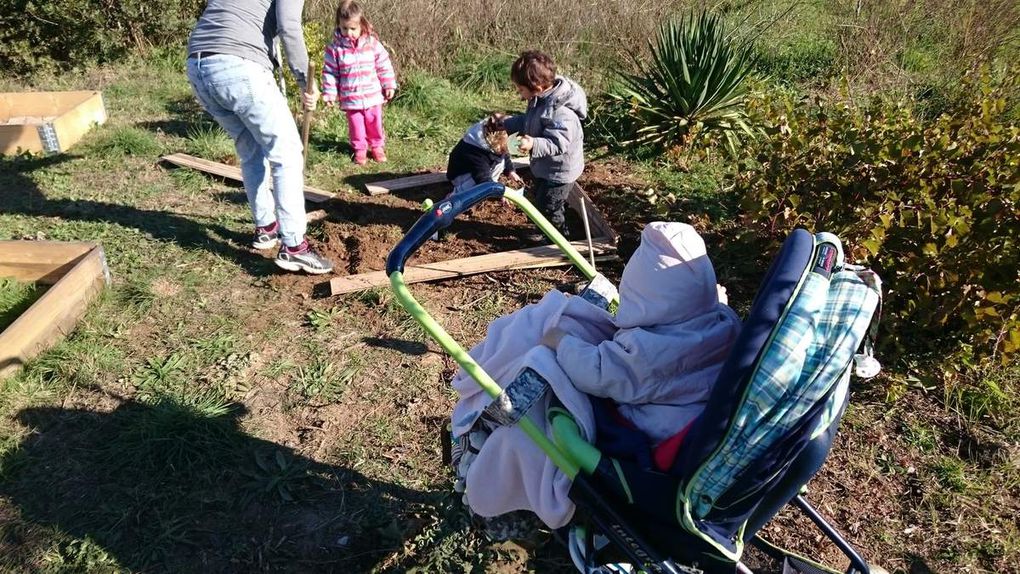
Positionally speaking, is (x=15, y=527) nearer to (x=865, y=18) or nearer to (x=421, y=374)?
(x=421, y=374)

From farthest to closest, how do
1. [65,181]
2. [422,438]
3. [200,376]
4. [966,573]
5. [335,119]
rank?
1. [335,119]
2. [65,181]
3. [200,376]
4. [422,438]
5. [966,573]

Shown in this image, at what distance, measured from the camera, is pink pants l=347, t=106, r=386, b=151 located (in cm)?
621

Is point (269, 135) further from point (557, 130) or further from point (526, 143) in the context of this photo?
point (557, 130)

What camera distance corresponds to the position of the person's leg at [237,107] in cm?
387

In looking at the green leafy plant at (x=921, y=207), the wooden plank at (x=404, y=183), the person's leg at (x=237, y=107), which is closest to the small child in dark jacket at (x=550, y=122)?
the green leafy plant at (x=921, y=207)

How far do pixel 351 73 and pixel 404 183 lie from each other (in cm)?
116

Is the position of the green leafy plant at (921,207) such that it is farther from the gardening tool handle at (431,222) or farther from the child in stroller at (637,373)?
the gardening tool handle at (431,222)

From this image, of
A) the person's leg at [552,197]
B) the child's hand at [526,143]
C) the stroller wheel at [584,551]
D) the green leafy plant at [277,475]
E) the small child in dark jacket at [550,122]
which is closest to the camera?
the stroller wheel at [584,551]

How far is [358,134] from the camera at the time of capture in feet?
20.6

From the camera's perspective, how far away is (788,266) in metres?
1.74

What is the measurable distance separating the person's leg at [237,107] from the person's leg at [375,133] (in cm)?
181

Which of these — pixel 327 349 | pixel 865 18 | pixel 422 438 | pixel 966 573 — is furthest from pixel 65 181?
pixel 865 18

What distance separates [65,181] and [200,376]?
3216mm

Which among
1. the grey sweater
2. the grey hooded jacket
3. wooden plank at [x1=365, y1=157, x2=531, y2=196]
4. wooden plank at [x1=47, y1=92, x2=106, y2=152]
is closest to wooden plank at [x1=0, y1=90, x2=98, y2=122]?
wooden plank at [x1=47, y1=92, x2=106, y2=152]
